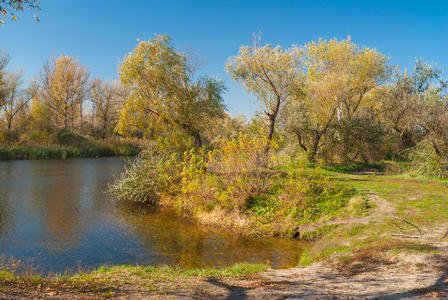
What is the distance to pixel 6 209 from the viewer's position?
14398 mm

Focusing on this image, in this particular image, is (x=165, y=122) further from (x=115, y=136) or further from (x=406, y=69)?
(x=115, y=136)

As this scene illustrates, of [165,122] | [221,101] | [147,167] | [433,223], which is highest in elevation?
[221,101]

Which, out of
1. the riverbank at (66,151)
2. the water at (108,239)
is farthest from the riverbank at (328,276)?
the riverbank at (66,151)

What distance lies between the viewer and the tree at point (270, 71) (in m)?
19.7

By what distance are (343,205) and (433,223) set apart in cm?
331

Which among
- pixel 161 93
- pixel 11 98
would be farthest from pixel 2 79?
pixel 161 93

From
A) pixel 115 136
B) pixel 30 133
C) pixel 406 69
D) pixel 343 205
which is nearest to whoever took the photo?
pixel 343 205

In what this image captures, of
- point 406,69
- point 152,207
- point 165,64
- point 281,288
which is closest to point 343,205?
point 281,288

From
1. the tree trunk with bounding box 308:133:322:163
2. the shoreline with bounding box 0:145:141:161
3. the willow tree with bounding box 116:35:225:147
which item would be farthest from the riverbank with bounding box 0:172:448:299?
the shoreline with bounding box 0:145:141:161

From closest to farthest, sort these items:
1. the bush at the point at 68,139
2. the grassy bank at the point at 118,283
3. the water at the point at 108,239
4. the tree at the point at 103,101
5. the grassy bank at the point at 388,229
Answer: the grassy bank at the point at 118,283 → the grassy bank at the point at 388,229 → the water at the point at 108,239 → the bush at the point at 68,139 → the tree at the point at 103,101

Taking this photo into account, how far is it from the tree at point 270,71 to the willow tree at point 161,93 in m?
2.86

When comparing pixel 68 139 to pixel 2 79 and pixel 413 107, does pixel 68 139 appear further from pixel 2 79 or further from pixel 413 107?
pixel 413 107

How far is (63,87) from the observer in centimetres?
4775

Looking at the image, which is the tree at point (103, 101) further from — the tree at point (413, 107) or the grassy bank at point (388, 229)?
the grassy bank at point (388, 229)
